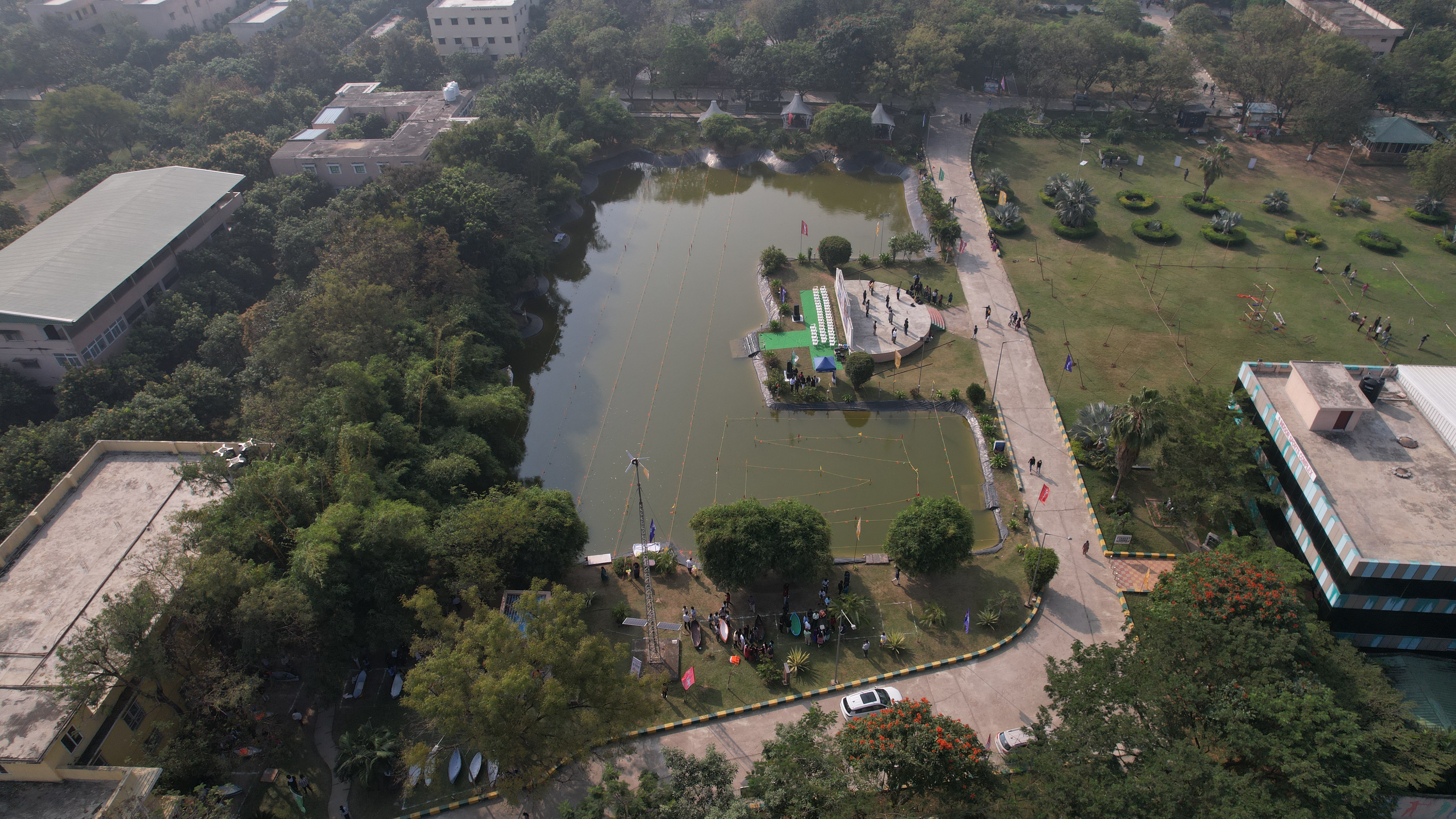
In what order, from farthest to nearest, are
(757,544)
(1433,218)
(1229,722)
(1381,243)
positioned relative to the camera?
(1433,218), (1381,243), (757,544), (1229,722)

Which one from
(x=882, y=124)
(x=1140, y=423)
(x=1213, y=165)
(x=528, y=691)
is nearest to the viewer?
(x=528, y=691)

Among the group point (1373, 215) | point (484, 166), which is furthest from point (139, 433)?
point (1373, 215)

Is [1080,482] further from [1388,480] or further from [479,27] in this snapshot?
[479,27]

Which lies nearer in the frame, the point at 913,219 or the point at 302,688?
the point at 302,688

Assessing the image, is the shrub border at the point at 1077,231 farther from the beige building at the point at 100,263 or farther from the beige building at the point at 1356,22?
the beige building at the point at 100,263

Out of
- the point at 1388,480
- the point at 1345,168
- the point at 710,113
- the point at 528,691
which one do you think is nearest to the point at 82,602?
the point at 528,691

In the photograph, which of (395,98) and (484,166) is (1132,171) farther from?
(395,98)
